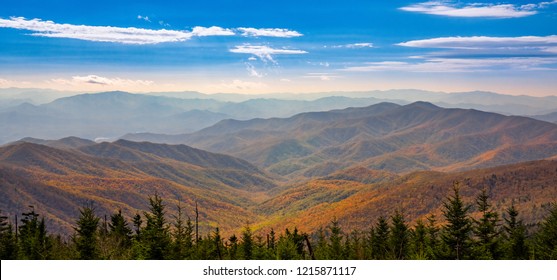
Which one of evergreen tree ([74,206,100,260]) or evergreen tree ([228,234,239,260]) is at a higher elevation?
evergreen tree ([74,206,100,260])

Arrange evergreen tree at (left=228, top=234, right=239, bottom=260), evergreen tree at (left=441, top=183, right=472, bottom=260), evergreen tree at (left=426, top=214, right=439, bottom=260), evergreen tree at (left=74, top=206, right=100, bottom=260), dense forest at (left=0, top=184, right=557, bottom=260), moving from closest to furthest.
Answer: evergreen tree at (left=441, top=183, right=472, bottom=260)
dense forest at (left=0, top=184, right=557, bottom=260)
evergreen tree at (left=426, top=214, right=439, bottom=260)
evergreen tree at (left=74, top=206, right=100, bottom=260)
evergreen tree at (left=228, top=234, right=239, bottom=260)

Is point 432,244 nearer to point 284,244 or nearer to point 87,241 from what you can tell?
point 284,244

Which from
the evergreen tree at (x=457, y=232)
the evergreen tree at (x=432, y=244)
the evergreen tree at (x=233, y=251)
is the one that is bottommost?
the evergreen tree at (x=233, y=251)

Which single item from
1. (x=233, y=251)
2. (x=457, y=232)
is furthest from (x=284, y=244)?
(x=233, y=251)

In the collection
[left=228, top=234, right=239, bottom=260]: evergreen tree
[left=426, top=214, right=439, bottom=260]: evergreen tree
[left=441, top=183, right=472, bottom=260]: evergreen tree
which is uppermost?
[left=441, top=183, right=472, bottom=260]: evergreen tree

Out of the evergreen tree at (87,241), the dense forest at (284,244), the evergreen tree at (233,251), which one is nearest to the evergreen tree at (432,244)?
the dense forest at (284,244)

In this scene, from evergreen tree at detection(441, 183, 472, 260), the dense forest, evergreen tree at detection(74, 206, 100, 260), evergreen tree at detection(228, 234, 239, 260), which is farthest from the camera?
evergreen tree at detection(228, 234, 239, 260)

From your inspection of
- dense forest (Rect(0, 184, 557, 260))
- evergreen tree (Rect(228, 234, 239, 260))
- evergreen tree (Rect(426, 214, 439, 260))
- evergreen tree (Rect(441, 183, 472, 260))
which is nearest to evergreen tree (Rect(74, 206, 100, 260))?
dense forest (Rect(0, 184, 557, 260))

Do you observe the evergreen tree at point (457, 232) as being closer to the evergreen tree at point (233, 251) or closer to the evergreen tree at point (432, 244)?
the evergreen tree at point (432, 244)

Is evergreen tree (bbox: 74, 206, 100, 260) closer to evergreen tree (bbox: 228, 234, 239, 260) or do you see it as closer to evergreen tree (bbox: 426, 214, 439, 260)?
evergreen tree (bbox: 228, 234, 239, 260)

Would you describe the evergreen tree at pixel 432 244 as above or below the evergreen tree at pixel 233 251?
above

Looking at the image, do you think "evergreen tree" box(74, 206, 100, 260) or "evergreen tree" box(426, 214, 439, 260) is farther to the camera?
"evergreen tree" box(74, 206, 100, 260)
